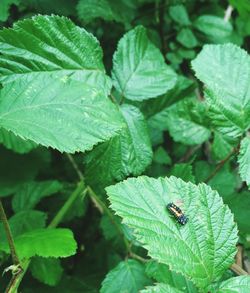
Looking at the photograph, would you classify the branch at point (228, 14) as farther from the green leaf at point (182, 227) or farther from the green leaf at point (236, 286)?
the green leaf at point (236, 286)

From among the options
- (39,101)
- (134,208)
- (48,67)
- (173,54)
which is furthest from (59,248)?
(173,54)

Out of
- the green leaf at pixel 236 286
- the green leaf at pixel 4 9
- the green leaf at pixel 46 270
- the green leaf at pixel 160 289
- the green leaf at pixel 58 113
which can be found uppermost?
the green leaf at pixel 4 9

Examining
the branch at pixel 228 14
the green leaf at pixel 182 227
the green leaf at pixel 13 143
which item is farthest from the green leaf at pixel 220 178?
the branch at pixel 228 14

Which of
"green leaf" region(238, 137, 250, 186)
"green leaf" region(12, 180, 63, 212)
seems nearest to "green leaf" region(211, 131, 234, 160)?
"green leaf" region(238, 137, 250, 186)

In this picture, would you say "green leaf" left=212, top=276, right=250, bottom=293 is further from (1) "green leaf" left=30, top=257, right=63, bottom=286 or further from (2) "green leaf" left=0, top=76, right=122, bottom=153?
(1) "green leaf" left=30, top=257, right=63, bottom=286

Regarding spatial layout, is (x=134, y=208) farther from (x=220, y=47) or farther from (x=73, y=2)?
(x=73, y=2)
